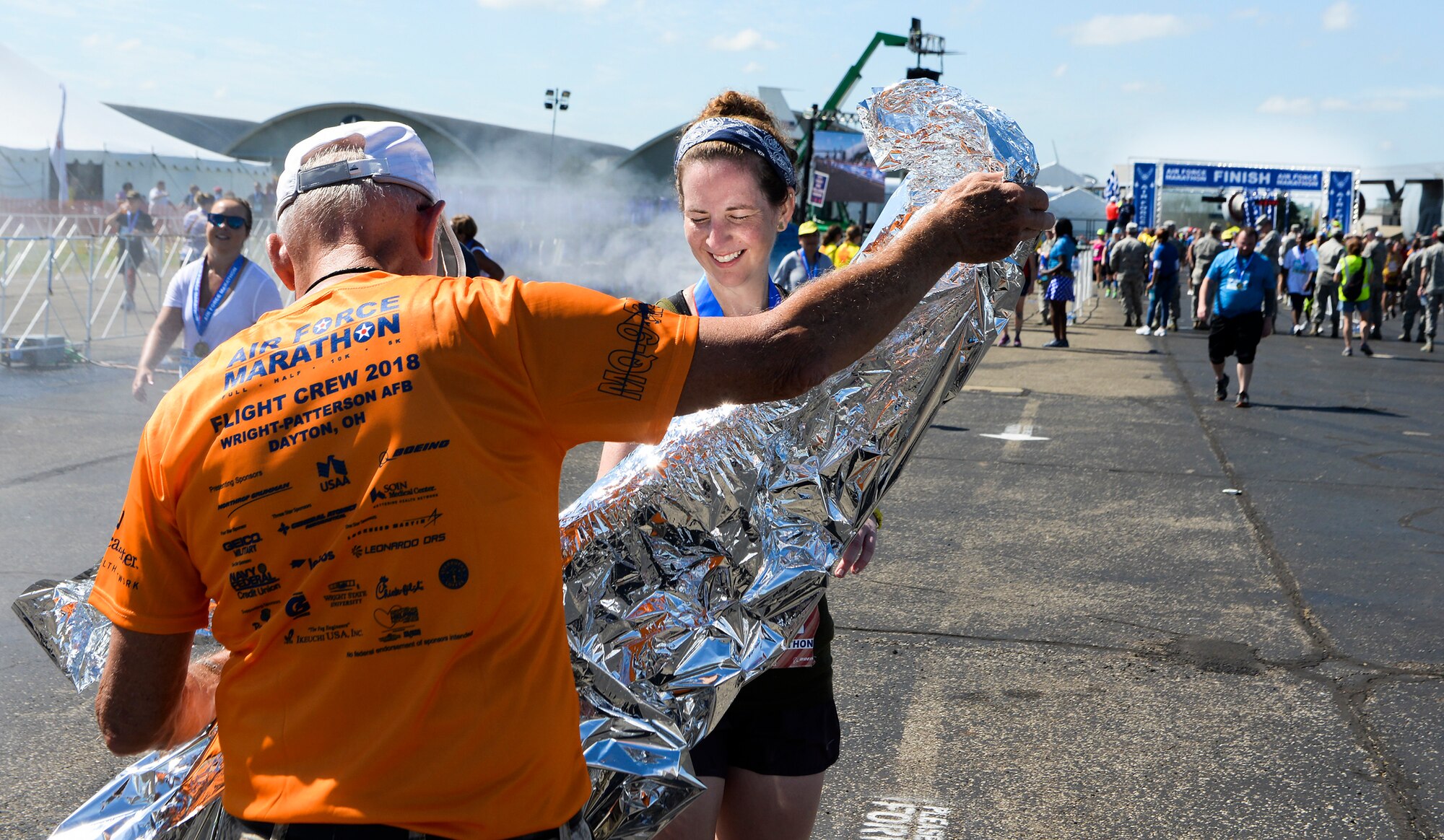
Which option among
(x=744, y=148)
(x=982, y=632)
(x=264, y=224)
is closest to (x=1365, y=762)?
(x=982, y=632)

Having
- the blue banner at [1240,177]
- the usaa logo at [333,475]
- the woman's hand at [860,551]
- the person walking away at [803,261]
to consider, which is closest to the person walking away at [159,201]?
the person walking away at [803,261]

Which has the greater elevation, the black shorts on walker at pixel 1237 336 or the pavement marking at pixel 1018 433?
the black shorts on walker at pixel 1237 336

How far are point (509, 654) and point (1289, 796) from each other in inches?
130

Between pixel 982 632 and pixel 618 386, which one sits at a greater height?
pixel 618 386

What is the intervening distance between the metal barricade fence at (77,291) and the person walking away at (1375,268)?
56.7 ft

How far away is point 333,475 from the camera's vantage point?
1.32 m

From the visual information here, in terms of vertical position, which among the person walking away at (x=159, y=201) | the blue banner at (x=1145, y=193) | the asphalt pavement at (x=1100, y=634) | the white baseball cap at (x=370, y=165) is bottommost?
the asphalt pavement at (x=1100, y=634)

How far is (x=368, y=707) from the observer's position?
1.34 m

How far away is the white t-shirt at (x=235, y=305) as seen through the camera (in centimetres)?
575

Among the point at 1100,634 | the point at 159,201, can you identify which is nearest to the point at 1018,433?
the point at 1100,634

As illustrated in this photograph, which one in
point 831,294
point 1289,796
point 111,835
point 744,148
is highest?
point 744,148

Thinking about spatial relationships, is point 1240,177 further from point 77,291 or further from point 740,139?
point 740,139

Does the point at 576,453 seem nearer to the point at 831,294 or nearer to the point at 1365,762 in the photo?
the point at 1365,762

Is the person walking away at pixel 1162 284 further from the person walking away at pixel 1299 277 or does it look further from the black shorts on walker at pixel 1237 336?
the black shorts on walker at pixel 1237 336
